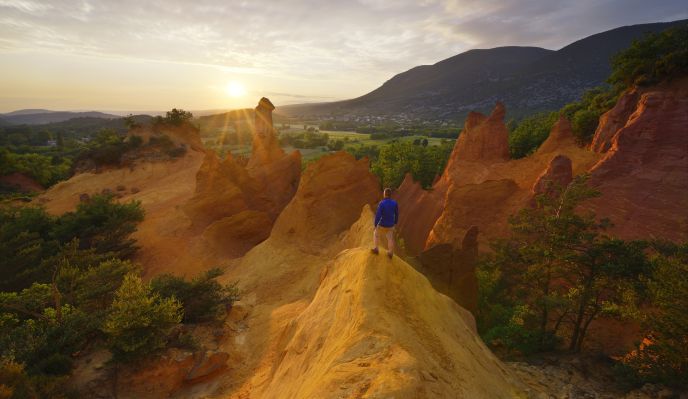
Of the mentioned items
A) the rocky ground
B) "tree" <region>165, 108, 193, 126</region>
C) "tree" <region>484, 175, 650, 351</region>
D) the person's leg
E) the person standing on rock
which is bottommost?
the rocky ground

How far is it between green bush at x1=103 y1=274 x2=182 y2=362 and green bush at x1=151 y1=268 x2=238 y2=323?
9.94ft

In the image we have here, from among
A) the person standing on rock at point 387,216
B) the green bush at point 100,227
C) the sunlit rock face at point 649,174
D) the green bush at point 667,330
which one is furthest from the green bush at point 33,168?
the green bush at point 667,330

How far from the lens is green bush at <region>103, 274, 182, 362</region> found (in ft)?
40.3

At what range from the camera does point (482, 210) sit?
21.2m

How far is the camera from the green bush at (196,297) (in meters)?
16.4

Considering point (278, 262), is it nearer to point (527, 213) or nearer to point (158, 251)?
point (158, 251)

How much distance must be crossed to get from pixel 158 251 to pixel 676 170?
36158mm

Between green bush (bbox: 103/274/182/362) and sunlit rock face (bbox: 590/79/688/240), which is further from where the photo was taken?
sunlit rock face (bbox: 590/79/688/240)

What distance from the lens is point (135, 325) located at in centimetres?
1238

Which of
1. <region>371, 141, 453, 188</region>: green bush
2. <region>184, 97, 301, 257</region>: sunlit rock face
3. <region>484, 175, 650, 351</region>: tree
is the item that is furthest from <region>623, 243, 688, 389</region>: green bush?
<region>371, 141, 453, 188</region>: green bush

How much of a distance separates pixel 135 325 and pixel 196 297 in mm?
4634

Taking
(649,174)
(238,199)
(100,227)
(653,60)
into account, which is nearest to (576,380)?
(649,174)

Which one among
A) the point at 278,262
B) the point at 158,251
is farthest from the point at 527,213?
the point at 158,251

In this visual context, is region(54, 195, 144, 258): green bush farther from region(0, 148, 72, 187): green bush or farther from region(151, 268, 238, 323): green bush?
region(0, 148, 72, 187): green bush
